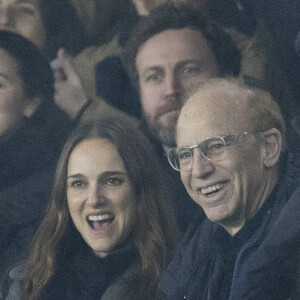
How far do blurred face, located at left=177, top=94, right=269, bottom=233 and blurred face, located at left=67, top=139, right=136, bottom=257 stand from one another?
549mm

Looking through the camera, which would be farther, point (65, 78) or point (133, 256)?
point (65, 78)

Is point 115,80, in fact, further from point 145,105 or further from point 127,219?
point 127,219

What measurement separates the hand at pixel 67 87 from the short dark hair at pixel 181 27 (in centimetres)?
44

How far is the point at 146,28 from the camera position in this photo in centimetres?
670

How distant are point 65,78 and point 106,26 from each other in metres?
0.49

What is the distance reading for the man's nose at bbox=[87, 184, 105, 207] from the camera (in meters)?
6.56

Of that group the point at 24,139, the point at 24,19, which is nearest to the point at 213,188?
the point at 24,139

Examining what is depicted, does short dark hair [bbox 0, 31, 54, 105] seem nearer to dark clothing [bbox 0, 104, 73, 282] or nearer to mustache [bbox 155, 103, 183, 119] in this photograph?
dark clothing [bbox 0, 104, 73, 282]

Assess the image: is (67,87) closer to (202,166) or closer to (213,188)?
(202,166)

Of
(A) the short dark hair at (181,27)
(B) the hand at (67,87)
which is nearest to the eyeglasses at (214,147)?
(A) the short dark hair at (181,27)

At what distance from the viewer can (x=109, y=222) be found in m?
6.59

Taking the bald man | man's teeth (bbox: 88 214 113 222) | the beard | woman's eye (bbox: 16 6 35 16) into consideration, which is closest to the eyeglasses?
the bald man

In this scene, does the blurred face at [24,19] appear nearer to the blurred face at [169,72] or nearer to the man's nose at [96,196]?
the blurred face at [169,72]

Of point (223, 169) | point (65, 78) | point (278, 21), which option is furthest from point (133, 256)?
point (278, 21)
